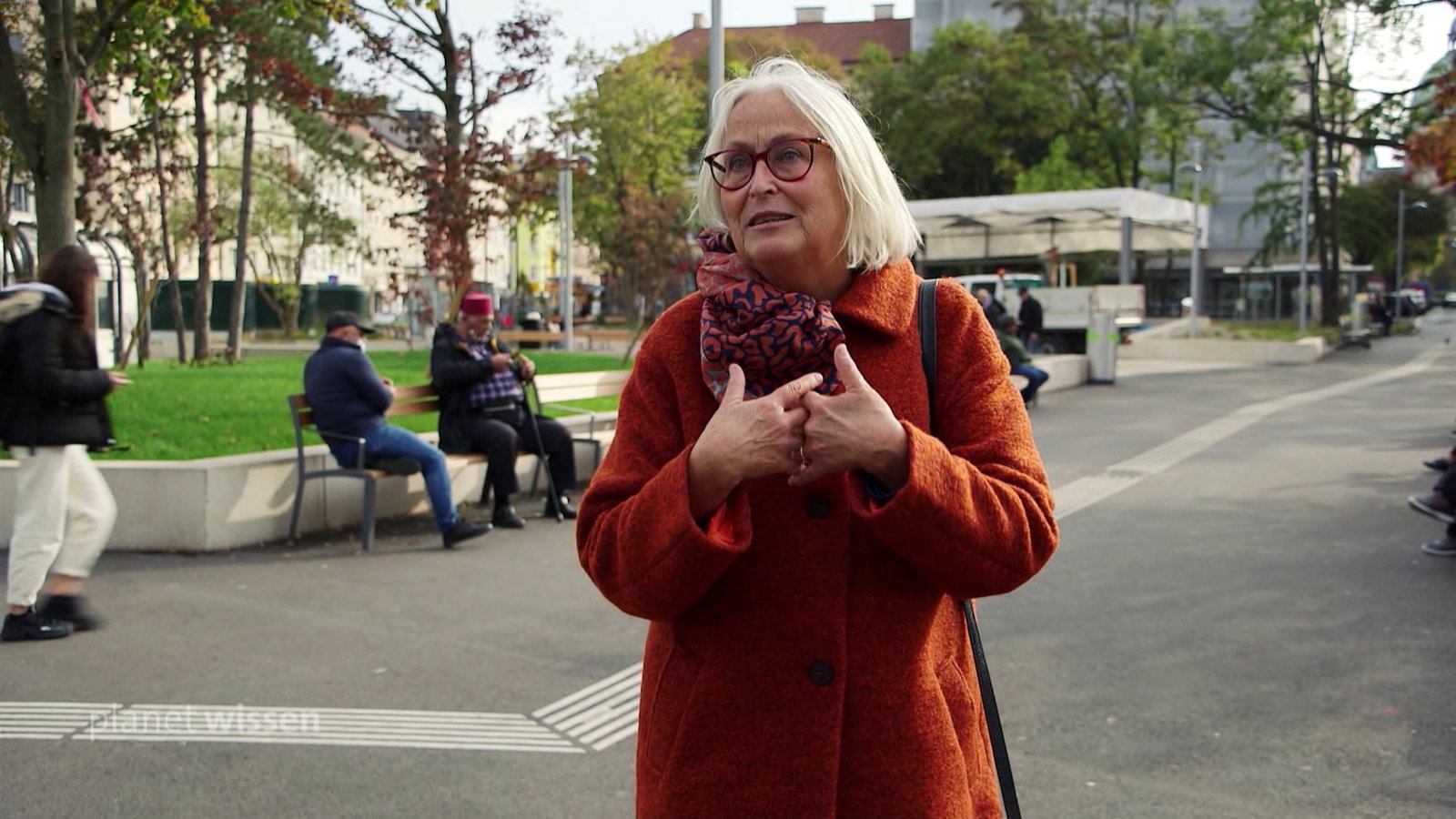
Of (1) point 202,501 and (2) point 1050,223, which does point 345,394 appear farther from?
(2) point 1050,223

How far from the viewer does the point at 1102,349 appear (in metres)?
24.3

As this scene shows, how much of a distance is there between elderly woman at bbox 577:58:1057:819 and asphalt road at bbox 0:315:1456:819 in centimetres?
261

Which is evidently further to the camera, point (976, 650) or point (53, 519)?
point (53, 519)

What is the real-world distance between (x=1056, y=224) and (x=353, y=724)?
33.6m

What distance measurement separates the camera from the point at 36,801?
14.2 feet

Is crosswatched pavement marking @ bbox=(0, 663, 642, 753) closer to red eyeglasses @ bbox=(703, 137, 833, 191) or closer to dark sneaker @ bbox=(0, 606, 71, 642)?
dark sneaker @ bbox=(0, 606, 71, 642)

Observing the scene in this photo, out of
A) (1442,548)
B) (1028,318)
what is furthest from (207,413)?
(1028,318)

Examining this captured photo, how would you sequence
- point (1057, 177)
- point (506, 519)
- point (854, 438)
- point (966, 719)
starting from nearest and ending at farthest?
1. point (854, 438)
2. point (966, 719)
3. point (506, 519)
4. point (1057, 177)

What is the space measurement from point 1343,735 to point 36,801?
4402 mm

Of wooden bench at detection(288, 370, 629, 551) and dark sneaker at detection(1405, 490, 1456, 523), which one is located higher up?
wooden bench at detection(288, 370, 629, 551)

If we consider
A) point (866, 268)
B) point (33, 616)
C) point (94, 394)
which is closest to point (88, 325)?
point (94, 394)

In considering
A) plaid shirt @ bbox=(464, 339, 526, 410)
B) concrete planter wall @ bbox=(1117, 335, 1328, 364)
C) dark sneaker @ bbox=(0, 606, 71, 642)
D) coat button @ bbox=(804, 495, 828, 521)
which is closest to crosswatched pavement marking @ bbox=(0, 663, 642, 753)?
dark sneaker @ bbox=(0, 606, 71, 642)

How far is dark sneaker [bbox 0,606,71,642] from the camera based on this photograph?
20.6ft

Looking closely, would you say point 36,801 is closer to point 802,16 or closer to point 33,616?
point 33,616
